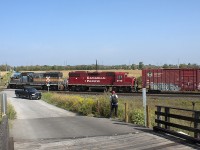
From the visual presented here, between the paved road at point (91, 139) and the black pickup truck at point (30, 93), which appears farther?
the black pickup truck at point (30, 93)

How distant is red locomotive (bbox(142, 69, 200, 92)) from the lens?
52.6 m

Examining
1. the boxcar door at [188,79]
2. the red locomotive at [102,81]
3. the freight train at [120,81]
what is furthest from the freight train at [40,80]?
the boxcar door at [188,79]

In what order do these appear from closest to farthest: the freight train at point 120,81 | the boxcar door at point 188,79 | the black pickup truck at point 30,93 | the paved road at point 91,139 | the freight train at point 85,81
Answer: the paved road at point 91,139, the black pickup truck at point 30,93, the boxcar door at point 188,79, the freight train at point 120,81, the freight train at point 85,81

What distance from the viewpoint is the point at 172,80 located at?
54.0 m

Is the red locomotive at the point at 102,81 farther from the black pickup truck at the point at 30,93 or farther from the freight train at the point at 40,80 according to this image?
the black pickup truck at the point at 30,93

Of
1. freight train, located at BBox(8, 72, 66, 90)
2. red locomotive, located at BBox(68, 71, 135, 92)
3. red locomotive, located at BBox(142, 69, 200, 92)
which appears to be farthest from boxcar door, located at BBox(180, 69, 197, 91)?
freight train, located at BBox(8, 72, 66, 90)

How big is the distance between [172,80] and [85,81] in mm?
15320

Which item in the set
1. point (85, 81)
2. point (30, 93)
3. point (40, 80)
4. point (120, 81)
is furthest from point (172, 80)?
point (40, 80)

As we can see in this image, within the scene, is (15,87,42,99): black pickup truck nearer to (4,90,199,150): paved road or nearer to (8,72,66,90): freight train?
(8,72,66,90): freight train

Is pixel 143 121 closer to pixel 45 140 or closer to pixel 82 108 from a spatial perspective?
pixel 45 140

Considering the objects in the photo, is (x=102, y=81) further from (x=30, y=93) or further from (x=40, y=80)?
(x=30, y=93)

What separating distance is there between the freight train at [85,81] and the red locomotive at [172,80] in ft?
13.2

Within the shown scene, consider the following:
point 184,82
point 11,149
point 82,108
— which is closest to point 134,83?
point 184,82

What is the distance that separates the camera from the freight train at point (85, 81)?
194 ft
